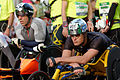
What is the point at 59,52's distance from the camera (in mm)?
6809

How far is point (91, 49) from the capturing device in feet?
18.4

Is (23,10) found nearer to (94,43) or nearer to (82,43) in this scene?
(82,43)

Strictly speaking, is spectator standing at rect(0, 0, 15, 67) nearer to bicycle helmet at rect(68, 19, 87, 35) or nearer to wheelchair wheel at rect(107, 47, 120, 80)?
bicycle helmet at rect(68, 19, 87, 35)

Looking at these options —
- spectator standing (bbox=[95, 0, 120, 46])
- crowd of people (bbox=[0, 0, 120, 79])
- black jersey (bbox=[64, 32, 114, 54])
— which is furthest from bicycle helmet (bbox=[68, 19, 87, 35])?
spectator standing (bbox=[95, 0, 120, 46])

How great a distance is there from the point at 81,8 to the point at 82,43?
1.43 m

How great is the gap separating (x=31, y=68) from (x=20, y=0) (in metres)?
3.40

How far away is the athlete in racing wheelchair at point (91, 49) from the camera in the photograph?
5477 mm

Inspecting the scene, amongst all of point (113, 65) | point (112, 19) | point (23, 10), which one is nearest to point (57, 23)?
point (23, 10)

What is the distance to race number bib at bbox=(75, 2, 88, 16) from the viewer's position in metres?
6.78

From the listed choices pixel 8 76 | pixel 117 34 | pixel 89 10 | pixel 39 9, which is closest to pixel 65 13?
pixel 89 10

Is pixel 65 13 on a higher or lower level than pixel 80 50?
higher

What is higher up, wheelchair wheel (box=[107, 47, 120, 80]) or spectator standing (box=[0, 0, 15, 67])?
spectator standing (box=[0, 0, 15, 67])

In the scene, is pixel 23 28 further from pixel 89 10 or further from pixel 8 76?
pixel 89 10

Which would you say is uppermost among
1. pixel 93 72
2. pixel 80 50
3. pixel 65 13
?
pixel 65 13
